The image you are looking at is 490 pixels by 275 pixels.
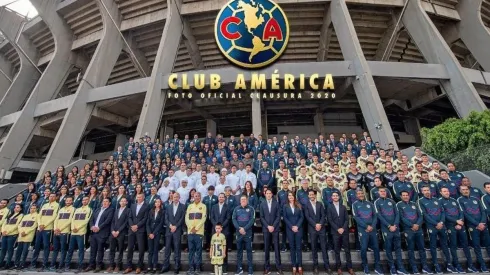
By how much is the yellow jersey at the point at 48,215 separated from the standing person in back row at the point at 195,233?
11.2ft

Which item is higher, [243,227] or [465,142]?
[465,142]

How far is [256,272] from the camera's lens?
5359 mm

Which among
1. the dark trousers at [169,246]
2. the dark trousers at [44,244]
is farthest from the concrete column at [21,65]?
the dark trousers at [169,246]

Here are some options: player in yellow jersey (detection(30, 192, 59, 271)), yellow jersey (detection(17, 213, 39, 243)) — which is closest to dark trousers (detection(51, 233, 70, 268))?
player in yellow jersey (detection(30, 192, 59, 271))

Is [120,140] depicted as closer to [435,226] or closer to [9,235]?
[9,235]

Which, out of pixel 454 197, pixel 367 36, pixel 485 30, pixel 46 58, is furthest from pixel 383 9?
pixel 46 58

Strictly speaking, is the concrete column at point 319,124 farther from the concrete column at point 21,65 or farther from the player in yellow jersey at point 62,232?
the concrete column at point 21,65

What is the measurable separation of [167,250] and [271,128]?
54.5 feet

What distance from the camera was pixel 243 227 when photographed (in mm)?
5301

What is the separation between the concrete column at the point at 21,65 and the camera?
62.8ft

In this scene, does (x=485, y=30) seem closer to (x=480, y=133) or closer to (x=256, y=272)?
(x=480, y=133)

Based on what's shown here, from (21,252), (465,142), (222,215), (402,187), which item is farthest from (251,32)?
(21,252)

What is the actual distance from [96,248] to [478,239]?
828cm

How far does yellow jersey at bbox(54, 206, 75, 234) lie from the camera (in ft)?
19.4
